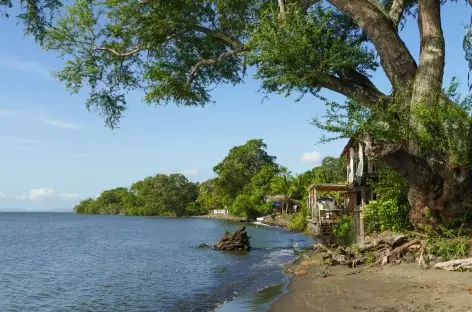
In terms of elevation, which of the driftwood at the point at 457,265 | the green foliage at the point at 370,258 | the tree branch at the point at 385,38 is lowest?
the green foliage at the point at 370,258

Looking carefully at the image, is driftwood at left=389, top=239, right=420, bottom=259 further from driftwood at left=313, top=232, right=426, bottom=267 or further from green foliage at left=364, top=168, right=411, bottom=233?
green foliage at left=364, top=168, right=411, bottom=233

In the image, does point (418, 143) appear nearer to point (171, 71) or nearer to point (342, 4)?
point (342, 4)

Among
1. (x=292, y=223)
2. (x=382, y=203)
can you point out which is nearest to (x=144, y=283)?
(x=382, y=203)

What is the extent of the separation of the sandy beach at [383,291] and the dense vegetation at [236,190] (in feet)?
126

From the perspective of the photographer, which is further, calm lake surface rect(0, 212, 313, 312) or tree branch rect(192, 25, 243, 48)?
tree branch rect(192, 25, 243, 48)

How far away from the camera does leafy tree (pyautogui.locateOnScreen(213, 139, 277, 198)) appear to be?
99938mm

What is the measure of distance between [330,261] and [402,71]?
27.4ft

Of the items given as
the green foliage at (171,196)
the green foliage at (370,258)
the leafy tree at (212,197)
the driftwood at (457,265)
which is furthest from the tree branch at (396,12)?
the green foliage at (171,196)

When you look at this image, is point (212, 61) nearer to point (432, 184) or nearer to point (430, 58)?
point (430, 58)

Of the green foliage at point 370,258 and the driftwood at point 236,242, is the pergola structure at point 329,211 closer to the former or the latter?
the driftwood at point 236,242

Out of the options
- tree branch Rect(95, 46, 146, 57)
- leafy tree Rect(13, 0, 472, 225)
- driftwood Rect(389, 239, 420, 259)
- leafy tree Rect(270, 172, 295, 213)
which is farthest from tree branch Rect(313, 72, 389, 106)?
leafy tree Rect(270, 172, 295, 213)

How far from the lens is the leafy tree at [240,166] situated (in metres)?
99.9

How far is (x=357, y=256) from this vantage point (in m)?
17.8

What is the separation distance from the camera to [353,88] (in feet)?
48.6
